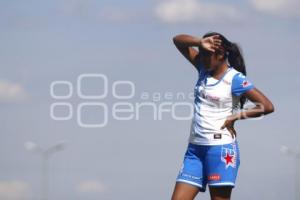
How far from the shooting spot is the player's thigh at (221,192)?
578 cm

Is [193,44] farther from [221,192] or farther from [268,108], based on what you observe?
[221,192]

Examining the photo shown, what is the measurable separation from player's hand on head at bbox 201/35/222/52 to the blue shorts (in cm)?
63

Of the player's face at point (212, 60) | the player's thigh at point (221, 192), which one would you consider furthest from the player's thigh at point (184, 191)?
the player's face at point (212, 60)

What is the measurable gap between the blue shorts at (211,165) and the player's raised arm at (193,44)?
0.58m

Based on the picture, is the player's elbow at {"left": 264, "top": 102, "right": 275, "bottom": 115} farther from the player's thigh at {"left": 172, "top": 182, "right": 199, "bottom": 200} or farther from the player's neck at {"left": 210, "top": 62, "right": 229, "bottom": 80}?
the player's thigh at {"left": 172, "top": 182, "right": 199, "bottom": 200}

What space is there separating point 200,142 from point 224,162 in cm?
20

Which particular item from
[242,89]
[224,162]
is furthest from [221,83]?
[224,162]

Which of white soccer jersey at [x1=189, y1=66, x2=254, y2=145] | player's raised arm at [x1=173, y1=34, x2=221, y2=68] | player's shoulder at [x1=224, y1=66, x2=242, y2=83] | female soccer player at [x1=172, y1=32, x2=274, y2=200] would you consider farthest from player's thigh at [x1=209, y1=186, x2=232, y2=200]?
player's raised arm at [x1=173, y1=34, x2=221, y2=68]

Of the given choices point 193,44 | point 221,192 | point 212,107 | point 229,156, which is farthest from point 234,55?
point 221,192

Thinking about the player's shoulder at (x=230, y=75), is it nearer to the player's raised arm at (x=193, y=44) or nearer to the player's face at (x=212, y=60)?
the player's face at (x=212, y=60)

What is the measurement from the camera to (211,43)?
221 inches

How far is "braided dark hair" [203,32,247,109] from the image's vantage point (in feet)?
18.8

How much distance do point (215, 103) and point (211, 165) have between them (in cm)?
40

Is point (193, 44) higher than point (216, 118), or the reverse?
point (193, 44)
